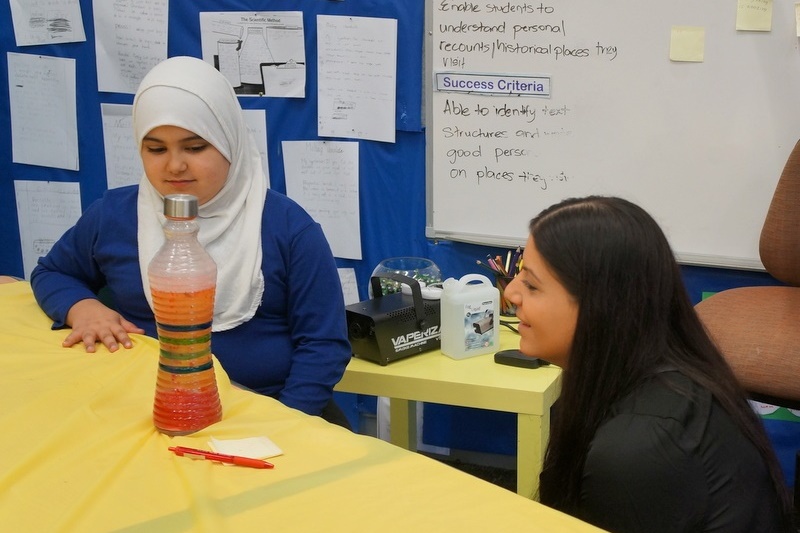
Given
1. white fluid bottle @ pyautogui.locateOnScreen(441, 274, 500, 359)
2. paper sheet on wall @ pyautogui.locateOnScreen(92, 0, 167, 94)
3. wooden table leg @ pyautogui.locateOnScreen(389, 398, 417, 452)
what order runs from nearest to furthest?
white fluid bottle @ pyautogui.locateOnScreen(441, 274, 500, 359) < wooden table leg @ pyautogui.locateOnScreen(389, 398, 417, 452) < paper sheet on wall @ pyautogui.locateOnScreen(92, 0, 167, 94)

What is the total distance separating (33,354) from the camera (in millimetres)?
1402

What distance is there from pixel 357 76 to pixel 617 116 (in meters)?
0.79

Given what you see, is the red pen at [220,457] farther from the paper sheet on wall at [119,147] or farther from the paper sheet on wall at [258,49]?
the paper sheet on wall at [119,147]

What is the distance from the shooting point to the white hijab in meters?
1.56

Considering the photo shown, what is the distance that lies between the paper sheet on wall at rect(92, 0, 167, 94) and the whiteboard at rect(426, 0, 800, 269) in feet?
3.13

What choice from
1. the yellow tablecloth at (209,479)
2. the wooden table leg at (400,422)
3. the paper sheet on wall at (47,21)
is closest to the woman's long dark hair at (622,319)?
the yellow tablecloth at (209,479)

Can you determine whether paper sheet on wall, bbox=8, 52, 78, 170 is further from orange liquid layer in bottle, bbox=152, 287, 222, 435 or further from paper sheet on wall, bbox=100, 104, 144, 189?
orange liquid layer in bottle, bbox=152, 287, 222, 435

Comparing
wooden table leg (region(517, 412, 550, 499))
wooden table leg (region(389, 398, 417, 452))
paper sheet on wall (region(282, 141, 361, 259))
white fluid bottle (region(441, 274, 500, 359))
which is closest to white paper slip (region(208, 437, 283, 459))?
wooden table leg (region(517, 412, 550, 499))

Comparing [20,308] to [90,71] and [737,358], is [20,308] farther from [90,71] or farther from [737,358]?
[90,71]

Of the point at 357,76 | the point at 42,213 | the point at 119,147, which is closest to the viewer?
the point at 357,76

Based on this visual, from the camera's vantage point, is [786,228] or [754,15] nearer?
[786,228]

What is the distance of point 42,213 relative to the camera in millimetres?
3230

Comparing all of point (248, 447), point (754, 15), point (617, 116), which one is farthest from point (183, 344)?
point (754, 15)

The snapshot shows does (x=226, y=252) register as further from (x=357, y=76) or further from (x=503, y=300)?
(x=357, y=76)
